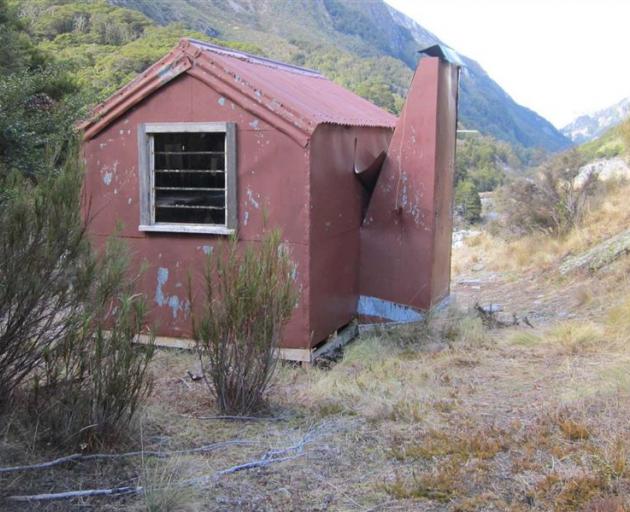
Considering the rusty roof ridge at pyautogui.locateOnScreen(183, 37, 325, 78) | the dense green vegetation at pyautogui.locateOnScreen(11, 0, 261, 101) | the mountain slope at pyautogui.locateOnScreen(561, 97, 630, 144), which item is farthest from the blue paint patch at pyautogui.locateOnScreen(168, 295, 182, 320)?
the mountain slope at pyautogui.locateOnScreen(561, 97, 630, 144)

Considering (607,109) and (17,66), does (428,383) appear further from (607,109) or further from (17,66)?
(607,109)

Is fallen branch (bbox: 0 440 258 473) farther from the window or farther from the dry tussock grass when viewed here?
the dry tussock grass

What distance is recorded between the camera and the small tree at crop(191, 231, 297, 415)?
5.06m

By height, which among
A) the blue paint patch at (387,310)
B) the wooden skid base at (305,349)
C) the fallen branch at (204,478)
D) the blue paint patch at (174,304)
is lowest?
the fallen branch at (204,478)

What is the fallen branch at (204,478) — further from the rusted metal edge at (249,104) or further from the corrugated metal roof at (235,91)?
the corrugated metal roof at (235,91)

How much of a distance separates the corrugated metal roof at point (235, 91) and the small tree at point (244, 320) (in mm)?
2181

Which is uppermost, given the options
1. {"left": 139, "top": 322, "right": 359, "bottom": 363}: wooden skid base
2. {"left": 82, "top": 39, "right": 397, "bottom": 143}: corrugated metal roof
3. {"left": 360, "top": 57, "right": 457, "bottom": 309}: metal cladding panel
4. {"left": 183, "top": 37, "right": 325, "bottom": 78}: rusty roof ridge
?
{"left": 183, "top": 37, "right": 325, "bottom": 78}: rusty roof ridge

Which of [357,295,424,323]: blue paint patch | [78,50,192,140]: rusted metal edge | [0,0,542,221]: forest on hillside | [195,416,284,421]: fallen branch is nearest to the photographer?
[195,416,284,421]: fallen branch

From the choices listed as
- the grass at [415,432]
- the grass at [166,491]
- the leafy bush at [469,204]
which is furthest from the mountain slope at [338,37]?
the grass at [166,491]

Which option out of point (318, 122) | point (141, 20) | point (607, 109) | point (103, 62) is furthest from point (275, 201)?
point (607, 109)

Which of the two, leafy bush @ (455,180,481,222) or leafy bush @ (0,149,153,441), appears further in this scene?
leafy bush @ (455,180,481,222)

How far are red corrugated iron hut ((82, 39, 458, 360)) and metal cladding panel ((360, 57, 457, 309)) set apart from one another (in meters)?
0.01

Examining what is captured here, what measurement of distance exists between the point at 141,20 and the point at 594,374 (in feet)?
128

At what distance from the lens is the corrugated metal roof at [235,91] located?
23.0ft
